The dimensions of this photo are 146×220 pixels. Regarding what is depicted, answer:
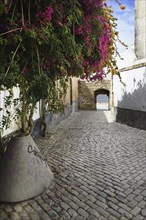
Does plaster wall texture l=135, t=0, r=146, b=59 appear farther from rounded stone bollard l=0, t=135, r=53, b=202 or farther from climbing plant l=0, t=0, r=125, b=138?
rounded stone bollard l=0, t=135, r=53, b=202

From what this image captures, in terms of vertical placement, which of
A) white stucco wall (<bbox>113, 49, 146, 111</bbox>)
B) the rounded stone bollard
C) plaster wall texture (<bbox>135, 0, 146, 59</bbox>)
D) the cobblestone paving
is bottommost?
the cobblestone paving

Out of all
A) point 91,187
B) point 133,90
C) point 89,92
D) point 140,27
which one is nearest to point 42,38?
point 91,187

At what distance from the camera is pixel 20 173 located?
8.86 feet

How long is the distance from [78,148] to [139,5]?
8479 mm

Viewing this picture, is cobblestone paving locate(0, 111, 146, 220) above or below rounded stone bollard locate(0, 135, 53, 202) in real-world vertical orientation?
below

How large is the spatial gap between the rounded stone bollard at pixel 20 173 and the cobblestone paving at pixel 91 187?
5.2 inches

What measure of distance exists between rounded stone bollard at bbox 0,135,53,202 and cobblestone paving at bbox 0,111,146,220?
0.44 feet

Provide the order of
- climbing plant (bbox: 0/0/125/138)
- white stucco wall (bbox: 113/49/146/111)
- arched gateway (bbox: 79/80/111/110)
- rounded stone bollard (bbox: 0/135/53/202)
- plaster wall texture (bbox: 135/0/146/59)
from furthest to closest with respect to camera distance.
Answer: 1. arched gateway (bbox: 79/80/111/110)
2. plaster wall texture (bbox: 135/0/146/59)
3. white stucco wall (bbox: 113/49/146/111)
4. rounded stone bollard (bbox: 0/135/53/202)
5. climbing plant (bbox: 0/0/125/138)

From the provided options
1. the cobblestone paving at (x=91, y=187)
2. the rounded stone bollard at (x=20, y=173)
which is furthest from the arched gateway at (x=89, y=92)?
the rounded stone bollard at (x=20, y=173)

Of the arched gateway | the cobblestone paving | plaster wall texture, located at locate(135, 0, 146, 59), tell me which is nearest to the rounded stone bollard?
the cobblestone paving

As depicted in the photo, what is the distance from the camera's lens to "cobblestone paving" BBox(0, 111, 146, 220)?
7.93 feet

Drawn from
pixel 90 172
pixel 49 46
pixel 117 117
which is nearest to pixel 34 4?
pixel 49 46

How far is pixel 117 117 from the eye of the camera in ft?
34.9

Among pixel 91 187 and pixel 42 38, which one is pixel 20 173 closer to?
pixel 91 187
